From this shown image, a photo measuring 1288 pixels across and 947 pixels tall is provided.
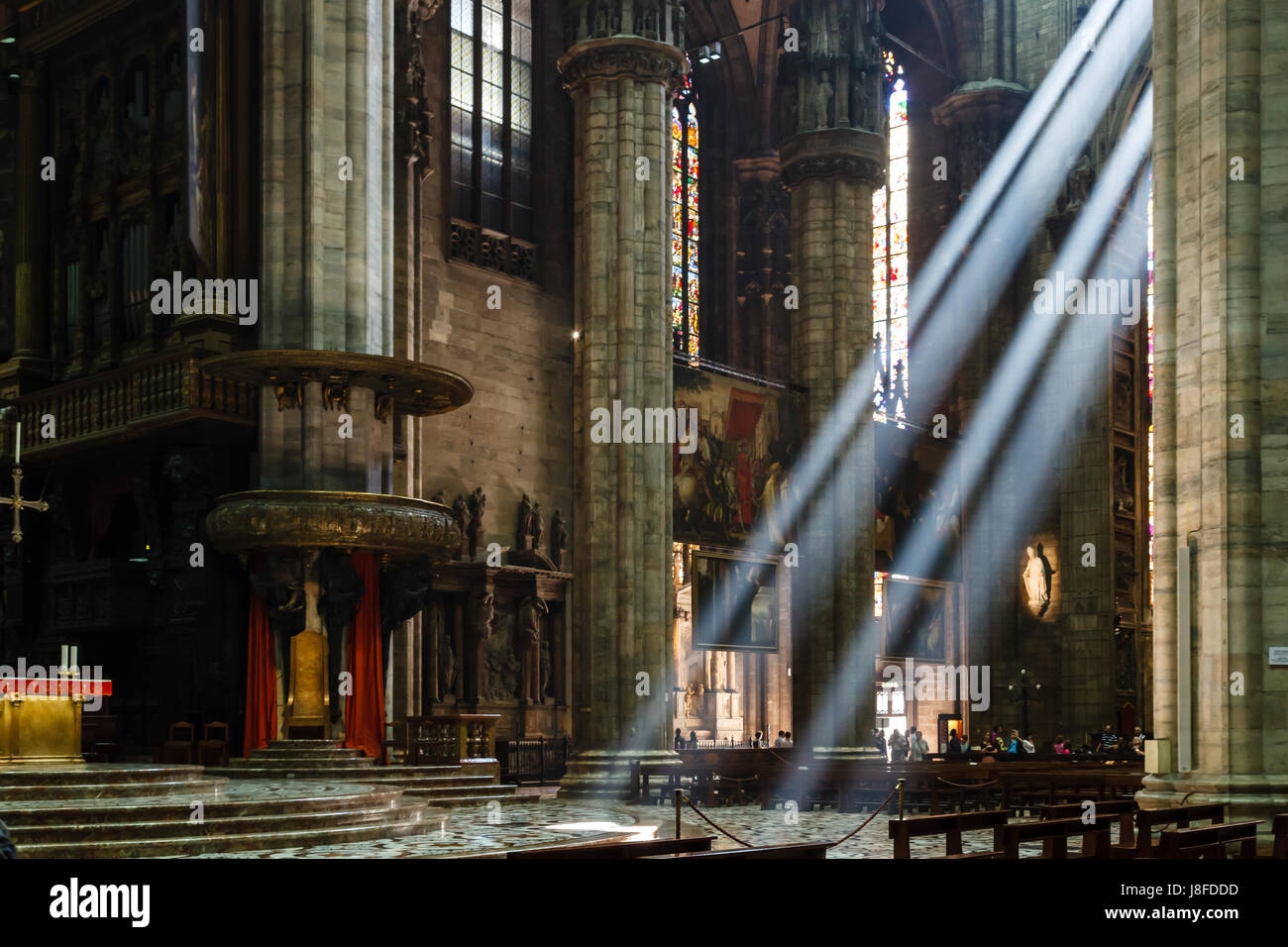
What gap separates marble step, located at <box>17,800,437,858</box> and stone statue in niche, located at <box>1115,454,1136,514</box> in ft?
93.3

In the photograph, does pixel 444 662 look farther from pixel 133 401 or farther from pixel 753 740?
pixel 753 740

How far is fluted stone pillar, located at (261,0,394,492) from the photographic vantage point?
60.2 feet

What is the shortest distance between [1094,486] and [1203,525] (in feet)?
78.1

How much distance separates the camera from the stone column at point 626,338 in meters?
24.4

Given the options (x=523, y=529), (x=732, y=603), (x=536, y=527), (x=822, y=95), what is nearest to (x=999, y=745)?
(x=732, y=603)

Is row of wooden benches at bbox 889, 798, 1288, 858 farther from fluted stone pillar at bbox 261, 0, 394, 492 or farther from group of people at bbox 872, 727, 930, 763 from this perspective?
group of people at bbox 872, 727, 930, 763

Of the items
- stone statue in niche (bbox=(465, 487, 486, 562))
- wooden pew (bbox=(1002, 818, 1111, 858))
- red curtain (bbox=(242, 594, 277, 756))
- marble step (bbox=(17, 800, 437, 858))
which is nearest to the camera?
wooden pew (bbox=(1002, 818, 1111, 858))

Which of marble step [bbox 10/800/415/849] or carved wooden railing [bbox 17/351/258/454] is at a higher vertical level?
carved wooden railing [bbox 17/351/258/454]

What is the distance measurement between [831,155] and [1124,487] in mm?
13366

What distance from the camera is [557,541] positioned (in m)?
28.1

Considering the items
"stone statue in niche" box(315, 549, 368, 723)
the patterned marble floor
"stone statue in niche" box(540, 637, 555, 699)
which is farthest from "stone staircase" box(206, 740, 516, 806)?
"stone statue in niche" box(540, 637, 555, 699)

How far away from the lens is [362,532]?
Result: 17234 mm

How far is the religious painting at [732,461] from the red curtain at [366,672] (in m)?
12.6
